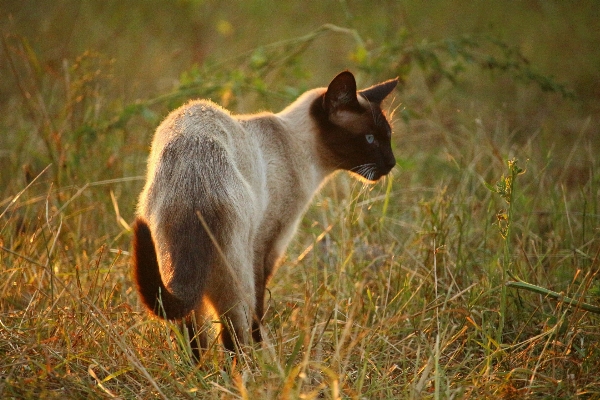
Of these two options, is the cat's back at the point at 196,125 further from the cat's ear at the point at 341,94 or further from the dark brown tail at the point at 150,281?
the cat's ear at the point at 341,94

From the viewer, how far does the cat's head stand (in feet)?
10.9

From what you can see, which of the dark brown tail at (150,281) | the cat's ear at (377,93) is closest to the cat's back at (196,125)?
the dark brown tail at (150,281)

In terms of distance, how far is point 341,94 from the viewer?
10.6ft

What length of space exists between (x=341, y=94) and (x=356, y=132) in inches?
10.1

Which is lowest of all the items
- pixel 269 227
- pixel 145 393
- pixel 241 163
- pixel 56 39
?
pixel 145 393

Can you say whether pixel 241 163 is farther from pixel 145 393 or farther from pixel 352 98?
pixel 145 393

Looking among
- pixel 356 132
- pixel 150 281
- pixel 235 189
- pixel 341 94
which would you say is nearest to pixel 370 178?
pixel 356 132

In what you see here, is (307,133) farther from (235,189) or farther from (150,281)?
(150,281)

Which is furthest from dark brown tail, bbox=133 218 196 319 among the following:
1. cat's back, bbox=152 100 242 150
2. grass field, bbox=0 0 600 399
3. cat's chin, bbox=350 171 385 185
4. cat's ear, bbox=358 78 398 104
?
cat's ear, bbox=358 78 398 104

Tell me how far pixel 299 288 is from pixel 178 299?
131cm

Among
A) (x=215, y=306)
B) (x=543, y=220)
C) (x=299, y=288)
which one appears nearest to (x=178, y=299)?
(x=215, y=306)

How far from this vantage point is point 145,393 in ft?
7.59

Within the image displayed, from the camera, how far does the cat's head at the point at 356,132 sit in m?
3.31

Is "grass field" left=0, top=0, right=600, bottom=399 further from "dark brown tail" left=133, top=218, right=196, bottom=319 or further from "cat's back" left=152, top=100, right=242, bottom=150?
"cat's back" left=152, top=100, right=242, bottom=150
